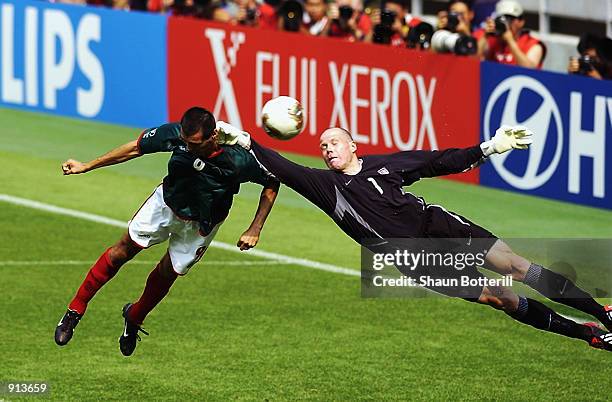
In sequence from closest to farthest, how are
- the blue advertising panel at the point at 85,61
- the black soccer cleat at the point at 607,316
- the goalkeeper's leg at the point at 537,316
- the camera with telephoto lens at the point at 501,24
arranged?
the goalkeeper's leg at the point at 537,316 → the black soccer cleat at the point at 607,316 → the camera with telephoto lens at the point at 501,24 → the blue advertising panel at the point at 85,61

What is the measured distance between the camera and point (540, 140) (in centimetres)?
1956

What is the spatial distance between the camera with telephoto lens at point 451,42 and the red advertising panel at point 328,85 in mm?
137

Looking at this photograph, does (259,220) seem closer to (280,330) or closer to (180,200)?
(180,200)

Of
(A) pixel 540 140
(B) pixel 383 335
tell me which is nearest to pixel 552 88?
(A) pixel 540 140

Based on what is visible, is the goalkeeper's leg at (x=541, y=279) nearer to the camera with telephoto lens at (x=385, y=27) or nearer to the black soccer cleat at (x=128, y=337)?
the black soccer cleat at (x=128, y=337)

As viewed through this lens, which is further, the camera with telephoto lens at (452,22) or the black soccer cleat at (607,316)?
the camera with telephoto lens at (452,22)

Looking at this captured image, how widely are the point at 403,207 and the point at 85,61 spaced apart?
14.7 m

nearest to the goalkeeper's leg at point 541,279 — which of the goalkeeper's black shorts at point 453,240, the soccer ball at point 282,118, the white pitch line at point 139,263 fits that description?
the goalkeeper's black shorts at point 453,240

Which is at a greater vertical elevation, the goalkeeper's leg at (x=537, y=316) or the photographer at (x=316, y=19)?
the photographer at (x=316, y=19)

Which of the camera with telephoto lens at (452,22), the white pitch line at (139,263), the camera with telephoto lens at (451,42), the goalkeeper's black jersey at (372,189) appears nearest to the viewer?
the goalkeeper's black jersey at (372,189)

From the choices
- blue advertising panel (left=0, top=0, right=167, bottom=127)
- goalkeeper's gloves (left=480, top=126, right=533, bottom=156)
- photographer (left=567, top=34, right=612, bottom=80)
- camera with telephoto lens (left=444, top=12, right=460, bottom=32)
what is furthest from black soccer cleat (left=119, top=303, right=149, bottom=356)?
blue advertising panel (left=0, top=0, right=167, bottom=127)

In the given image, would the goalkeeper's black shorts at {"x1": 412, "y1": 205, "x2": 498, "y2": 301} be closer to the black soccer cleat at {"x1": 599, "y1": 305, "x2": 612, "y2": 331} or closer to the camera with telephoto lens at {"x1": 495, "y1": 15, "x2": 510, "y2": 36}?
the black soccer cleat at {"x1": 599, "y1": 305, "x2": 612, "y2": 331}

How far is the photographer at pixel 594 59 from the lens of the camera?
62.8ft

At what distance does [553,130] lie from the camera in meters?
19.4
